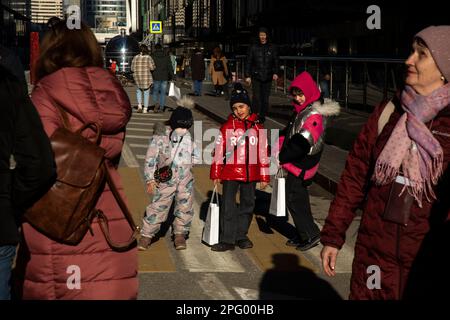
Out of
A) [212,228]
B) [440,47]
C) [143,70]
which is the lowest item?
[212,228]

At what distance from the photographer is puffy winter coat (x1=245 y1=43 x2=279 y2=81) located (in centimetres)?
1775

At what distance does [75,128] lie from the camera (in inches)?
144

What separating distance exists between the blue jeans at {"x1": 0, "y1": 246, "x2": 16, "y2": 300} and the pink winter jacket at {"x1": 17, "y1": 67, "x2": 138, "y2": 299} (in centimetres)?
21

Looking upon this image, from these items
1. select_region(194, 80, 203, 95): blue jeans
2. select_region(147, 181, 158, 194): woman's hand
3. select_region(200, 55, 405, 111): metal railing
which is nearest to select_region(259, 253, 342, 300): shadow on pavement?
select_region(147, 181, 158, 194): woman's hand

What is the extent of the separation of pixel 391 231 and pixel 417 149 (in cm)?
36

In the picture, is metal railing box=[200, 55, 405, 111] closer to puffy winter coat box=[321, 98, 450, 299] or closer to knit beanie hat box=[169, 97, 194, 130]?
knit beanie hat box=[169, 97, 194, 130]

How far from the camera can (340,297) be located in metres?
6.13

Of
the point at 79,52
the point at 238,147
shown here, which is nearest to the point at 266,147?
the point at 238,147

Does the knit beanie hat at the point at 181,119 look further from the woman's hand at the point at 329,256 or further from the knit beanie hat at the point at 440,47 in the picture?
the knit beanie hat at the point at 440,47

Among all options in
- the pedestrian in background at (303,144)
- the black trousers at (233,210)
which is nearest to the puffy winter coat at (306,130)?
the pedestrian in background at (303,144)

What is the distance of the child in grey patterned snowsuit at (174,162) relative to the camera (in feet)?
23.8

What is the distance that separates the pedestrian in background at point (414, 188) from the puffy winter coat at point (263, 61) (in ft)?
46.7

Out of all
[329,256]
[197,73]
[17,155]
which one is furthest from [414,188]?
[197,73]

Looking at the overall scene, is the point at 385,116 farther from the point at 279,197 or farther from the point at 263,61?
the point at 263,61
